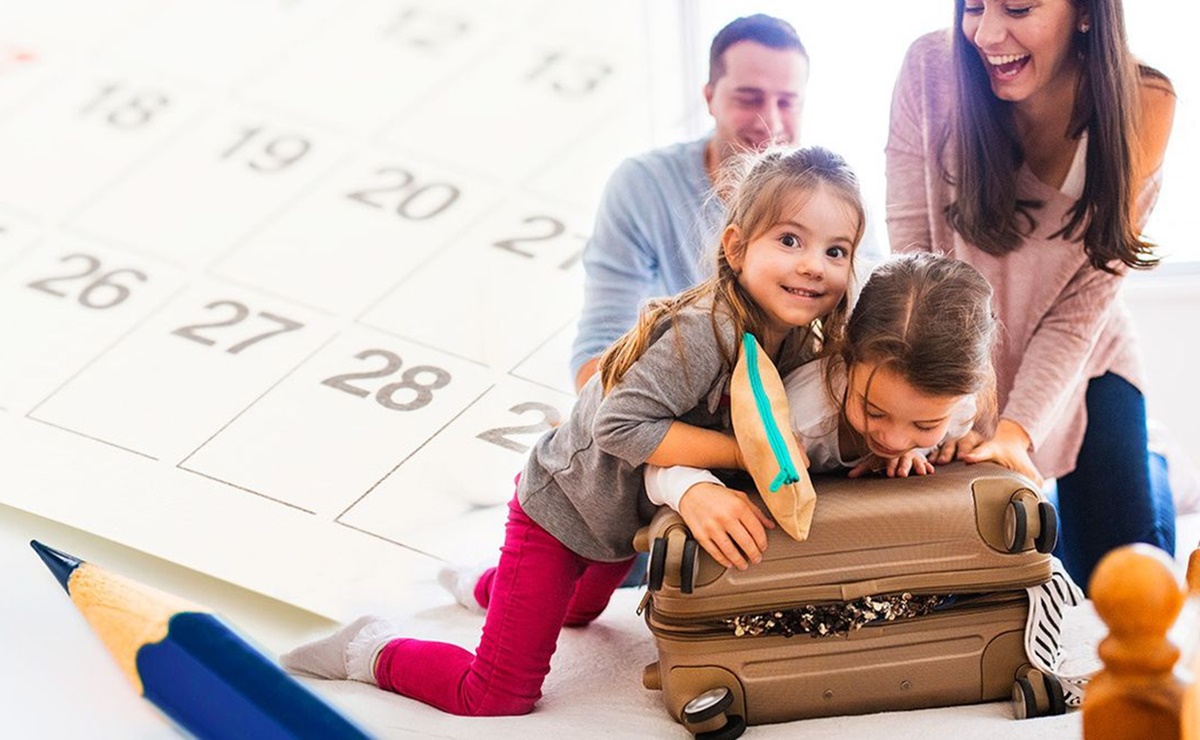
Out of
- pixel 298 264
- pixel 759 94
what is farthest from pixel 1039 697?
pixel 298 264

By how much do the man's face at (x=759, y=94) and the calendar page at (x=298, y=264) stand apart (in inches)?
15.1

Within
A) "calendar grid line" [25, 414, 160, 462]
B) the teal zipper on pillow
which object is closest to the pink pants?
the teal zipper on pillow

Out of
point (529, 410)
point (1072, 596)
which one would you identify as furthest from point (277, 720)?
point (529, 410)

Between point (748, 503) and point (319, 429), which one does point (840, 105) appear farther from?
point (748, 503)

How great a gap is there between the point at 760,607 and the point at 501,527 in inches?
20.1

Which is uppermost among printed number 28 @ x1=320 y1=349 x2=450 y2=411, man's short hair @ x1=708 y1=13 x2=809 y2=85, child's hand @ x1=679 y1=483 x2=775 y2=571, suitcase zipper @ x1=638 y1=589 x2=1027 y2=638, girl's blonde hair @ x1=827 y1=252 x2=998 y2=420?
man's short hair @ x1=708 y1=13 x2=809 y2=85

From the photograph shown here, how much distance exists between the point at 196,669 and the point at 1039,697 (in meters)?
0.57

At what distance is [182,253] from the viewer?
1.77m

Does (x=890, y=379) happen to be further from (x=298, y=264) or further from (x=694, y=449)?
(x=298, y=264)

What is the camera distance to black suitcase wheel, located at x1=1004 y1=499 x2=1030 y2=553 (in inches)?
39.2

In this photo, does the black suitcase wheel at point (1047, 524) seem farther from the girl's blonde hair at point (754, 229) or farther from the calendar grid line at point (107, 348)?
the calendar grid line at point (107, 348)

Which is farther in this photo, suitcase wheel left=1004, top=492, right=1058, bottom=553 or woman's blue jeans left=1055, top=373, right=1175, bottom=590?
woman's blue jeans left=1055, top=373, right=1175, bottom=590

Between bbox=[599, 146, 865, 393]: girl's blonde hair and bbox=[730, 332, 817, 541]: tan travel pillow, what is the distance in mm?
41

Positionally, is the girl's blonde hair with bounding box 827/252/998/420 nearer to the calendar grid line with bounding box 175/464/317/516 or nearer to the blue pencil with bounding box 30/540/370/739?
the blue pencil with bounding box 30/540/370/739
